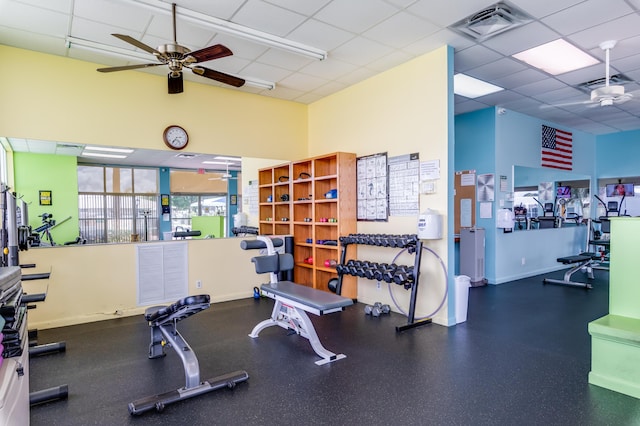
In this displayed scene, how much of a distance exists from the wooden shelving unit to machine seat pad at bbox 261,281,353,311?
175cm

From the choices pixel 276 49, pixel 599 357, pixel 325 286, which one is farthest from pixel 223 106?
pixel 599 357

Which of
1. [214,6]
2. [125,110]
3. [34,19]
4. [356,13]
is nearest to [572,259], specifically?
[356,13]

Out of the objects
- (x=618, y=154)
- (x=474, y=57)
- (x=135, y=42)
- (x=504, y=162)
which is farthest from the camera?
(x=618, y=154)

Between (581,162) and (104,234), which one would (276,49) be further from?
(581,162)

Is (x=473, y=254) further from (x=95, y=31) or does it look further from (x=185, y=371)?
(x=95, y=31)

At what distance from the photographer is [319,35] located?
154 inches

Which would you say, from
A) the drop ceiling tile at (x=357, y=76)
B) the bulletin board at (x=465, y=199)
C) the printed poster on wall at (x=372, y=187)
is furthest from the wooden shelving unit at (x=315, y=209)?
the bulletin board at (x=465, y=199)

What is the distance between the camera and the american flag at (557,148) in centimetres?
730

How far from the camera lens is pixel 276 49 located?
422cm

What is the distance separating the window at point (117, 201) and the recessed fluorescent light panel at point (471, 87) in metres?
6.35

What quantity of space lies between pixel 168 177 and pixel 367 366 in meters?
8.94

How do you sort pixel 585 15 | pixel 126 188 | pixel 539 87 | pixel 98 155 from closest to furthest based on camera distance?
1. pixel 585 15
2. pixel 539 87
3. pixel 98 155
4. pixel 126 188

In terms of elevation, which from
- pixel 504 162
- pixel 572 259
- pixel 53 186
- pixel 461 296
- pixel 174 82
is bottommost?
pixel 461 296

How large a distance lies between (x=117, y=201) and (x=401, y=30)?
26.6 feet
